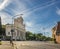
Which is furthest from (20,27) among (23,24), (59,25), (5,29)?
(59,25)

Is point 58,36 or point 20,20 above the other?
point 20,20

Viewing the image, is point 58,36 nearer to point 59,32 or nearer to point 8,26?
point 59,32

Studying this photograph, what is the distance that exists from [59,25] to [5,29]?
270ft

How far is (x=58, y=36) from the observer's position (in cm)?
8688

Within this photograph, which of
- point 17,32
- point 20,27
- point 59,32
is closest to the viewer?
point 59,32

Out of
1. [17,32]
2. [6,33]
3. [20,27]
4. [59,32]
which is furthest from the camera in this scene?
[20,27]

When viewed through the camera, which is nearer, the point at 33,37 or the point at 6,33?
the point at 6,33

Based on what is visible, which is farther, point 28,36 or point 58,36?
point 28,36

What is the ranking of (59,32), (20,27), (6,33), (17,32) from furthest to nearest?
(20,27) → (17,32) → (6,33) → (59,32)

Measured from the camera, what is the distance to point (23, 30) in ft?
625

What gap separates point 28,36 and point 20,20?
59.6 feet

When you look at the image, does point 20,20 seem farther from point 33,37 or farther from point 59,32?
point 59,32

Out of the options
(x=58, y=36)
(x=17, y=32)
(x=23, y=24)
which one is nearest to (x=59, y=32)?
(x=58, y=36)

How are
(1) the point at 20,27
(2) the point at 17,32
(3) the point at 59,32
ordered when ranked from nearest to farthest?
(3) the point at 59,32
(2) the point at 17,32
(1) the point at 20,27
